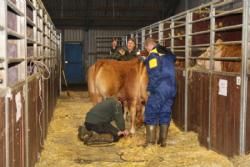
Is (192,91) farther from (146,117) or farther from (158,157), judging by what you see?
(158,157)

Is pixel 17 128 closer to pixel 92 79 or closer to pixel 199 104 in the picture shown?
pixel 199 104

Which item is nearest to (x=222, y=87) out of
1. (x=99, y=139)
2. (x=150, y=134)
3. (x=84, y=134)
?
(x=150, y=134)

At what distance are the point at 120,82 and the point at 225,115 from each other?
2806 millimetres

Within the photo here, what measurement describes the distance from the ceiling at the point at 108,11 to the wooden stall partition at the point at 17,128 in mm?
18301

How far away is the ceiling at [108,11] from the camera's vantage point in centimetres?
2217

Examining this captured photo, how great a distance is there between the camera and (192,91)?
740 cm

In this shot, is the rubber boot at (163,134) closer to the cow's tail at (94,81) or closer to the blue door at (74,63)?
the cow's tail at (94,81)

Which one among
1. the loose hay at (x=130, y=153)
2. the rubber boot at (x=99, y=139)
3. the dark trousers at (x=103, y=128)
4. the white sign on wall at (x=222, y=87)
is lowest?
the loose hay at (x=130, y=153)

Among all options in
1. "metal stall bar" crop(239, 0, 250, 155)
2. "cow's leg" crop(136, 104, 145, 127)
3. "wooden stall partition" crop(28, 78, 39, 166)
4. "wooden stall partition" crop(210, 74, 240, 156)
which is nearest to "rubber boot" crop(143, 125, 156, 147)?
"wooden stall partition" crop(210, 74, 240, 156)

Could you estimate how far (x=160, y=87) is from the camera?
22.0ft

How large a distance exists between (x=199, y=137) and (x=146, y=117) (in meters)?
0.97

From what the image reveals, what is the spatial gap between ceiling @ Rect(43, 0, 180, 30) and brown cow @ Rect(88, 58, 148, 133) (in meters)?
14.4

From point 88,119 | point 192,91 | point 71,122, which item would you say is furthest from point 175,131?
point 71,122

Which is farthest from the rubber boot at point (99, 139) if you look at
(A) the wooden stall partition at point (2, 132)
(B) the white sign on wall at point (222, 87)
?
(A) the wooden stall partition at point (2, 132)
